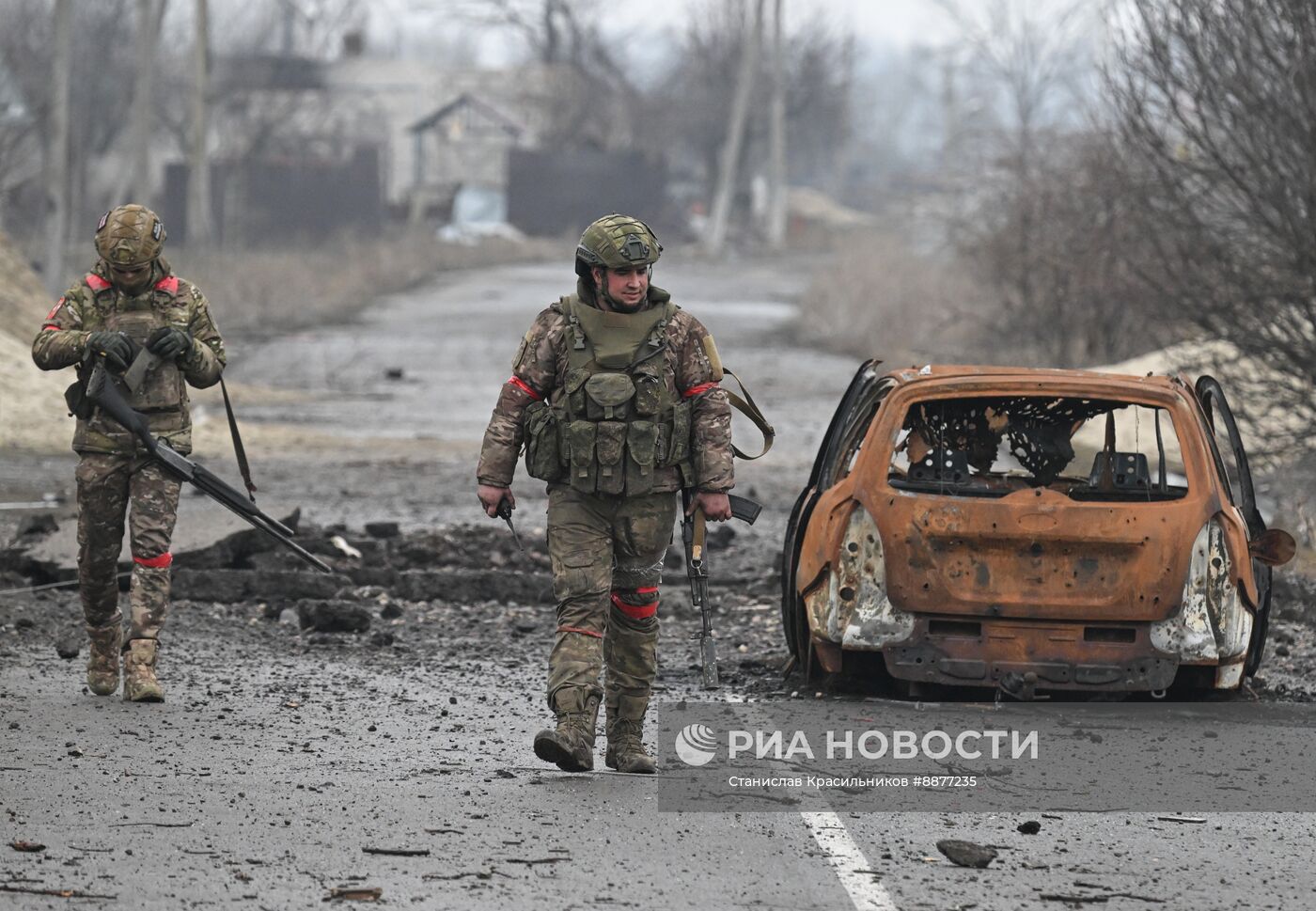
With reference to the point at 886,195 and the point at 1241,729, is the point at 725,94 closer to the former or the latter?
the point at 886,195

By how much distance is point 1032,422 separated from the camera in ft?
29.8

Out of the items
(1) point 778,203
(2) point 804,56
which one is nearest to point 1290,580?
(1) point 778,203

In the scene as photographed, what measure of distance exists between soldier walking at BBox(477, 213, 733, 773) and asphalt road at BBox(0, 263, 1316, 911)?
33 centimetres

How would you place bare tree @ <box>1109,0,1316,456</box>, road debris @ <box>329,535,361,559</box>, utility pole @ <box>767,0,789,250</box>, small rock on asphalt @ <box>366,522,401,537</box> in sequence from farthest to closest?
utility pole @ <box>767,0,789,250</box>, bare tree @ <box>1109,0,1316,456</box>, small rock on asphalt @ <box>366,522,401,537</box>, road debris @ <box>329,535,361,559</box>

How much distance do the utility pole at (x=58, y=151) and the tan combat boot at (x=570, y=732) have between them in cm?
2705

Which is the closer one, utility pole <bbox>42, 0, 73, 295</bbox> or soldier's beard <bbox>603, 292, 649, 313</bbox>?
soldier's beard <bbox>603, 292, 649, 313</bbox>

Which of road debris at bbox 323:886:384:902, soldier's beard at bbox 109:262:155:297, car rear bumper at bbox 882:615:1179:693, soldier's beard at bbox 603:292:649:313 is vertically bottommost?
road debris at bbox 323:886:384:902

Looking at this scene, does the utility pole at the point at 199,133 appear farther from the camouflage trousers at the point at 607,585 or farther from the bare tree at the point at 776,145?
the camouflage trousers at the point at 607,585

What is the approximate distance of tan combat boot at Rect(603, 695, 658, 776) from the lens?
22.7ft

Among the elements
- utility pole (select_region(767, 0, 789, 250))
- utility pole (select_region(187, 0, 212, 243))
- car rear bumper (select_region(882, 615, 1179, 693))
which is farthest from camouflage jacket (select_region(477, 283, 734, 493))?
utility pole (select_region(767, 0, 789, 250))

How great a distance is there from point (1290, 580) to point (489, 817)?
7.28 metres

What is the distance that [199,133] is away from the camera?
4922 cm

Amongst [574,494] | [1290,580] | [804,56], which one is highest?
[804,56]

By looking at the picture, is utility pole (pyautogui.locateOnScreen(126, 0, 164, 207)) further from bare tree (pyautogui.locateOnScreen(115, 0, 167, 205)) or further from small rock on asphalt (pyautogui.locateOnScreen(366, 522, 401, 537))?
small rock on asphalt (pyautogui.locateOnScreen(366, 522, 401, 537))
